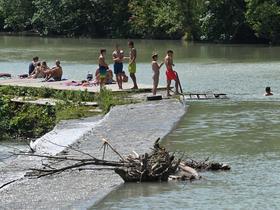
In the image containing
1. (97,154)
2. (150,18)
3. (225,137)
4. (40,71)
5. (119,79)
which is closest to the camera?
(97,154)

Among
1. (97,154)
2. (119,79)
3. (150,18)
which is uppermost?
(150,18)

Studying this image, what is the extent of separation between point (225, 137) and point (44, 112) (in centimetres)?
727

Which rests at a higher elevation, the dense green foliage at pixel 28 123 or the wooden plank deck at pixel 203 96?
the wooden plank deck at pixel 203 96

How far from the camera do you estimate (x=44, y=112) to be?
86.9 feet

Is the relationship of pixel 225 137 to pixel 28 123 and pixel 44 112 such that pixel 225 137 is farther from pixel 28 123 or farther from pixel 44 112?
pixel 44 112

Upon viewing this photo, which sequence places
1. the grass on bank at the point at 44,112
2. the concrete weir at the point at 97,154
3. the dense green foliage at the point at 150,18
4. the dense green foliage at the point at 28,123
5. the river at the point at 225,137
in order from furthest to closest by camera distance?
the dense green foliage at the point at 150,18 < the dense green foliage at the point at 28,123 < the grass on bank at the point at 44,112 < the river at the point at 225,137 < the concrete weir at the point at 97,154

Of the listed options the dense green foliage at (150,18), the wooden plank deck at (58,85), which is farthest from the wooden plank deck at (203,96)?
the dense green foliage at (150,18)

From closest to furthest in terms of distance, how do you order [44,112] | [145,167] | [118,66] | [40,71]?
[145,167] < [44,112] < [118,66] < [40,71]

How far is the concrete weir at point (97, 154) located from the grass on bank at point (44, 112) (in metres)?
1.00

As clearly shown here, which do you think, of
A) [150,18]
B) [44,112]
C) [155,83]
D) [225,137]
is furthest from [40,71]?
[150,18]

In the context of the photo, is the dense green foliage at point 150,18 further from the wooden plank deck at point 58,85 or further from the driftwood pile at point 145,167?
the driftwood pile at point 145,167

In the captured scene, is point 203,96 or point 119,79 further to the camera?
point 203,96

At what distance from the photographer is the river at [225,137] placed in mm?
14836

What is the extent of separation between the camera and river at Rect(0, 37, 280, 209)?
14836mm
